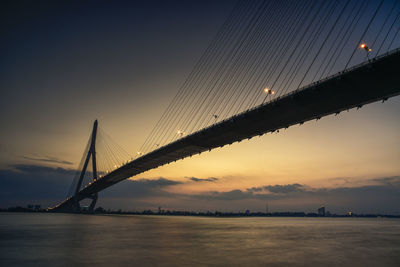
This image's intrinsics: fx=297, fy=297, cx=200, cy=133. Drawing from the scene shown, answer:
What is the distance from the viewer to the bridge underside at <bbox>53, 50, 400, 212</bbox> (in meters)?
22.6

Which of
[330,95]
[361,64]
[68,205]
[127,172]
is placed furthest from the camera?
[68,205]

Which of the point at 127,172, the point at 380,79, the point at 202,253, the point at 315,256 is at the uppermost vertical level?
the point at 380,79

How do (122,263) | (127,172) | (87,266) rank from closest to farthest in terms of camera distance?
(87,266) < (122,263) < (127,172)

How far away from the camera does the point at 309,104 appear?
2781 cm

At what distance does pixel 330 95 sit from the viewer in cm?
2608

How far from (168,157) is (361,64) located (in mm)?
33294

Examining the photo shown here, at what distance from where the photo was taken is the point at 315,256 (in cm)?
1222

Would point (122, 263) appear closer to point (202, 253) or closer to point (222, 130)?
point (202, 253)

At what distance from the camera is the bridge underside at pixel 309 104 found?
22.6 metres

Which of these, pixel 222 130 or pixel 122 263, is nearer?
pixel 122 263

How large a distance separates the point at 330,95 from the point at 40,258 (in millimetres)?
24315

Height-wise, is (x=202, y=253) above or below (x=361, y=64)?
below

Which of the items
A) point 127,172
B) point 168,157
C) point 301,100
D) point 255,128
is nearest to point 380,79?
point 301,100

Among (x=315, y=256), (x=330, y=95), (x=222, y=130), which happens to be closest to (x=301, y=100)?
(x=330, y=95)
